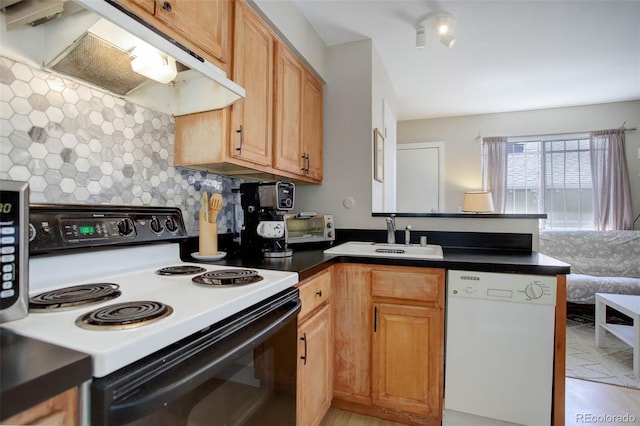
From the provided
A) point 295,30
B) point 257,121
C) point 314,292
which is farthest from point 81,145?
point 295,30

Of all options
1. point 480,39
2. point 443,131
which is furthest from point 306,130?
point 443,131

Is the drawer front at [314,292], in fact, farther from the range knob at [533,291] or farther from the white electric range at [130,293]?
the range knob at [533,291]

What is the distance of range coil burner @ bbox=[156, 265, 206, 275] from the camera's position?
3.72 feet

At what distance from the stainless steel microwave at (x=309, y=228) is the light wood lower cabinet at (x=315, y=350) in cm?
41

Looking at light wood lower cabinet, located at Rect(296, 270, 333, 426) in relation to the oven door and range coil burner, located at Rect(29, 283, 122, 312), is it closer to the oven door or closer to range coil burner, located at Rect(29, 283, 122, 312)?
the oven door

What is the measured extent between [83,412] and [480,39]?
2.97m

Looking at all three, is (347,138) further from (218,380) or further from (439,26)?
(218,380)

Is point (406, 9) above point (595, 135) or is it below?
above

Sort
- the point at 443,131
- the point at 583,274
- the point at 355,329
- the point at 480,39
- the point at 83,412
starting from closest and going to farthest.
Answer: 1. the point at 83,412
2. the point at 355,329
3. the point at 480,39
4. the point at 583,274
5. the point at 443,131

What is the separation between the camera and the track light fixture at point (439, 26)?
6.57 ft

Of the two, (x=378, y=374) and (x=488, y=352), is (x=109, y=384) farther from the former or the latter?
(x=488, y=352)

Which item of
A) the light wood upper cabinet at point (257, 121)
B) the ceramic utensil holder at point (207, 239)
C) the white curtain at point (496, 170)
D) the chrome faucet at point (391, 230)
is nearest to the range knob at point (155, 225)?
the ceramic utensil holder at point (207, 239)

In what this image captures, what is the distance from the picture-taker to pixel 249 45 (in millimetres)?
1540

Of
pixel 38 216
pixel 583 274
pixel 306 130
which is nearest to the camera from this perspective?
pixel 38 216
